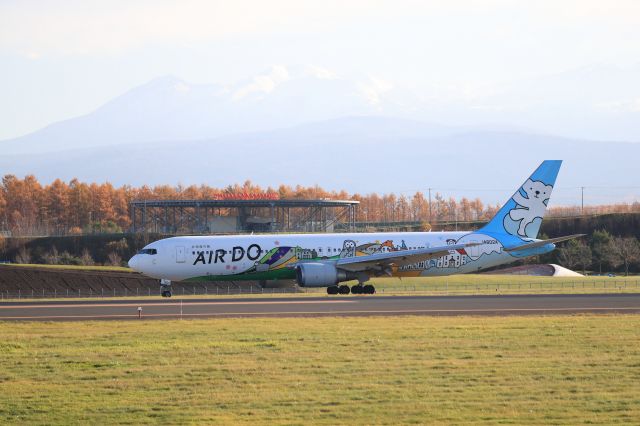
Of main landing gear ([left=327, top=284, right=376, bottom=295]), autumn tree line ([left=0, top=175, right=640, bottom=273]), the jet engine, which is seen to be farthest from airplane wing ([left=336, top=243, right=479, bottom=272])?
autumn tree line ([left=0, top=175, right=640, bottom=273])

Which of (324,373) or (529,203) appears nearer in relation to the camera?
(324,373)

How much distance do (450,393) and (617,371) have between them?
5.03m

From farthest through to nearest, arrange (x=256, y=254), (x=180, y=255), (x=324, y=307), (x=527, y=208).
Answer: (x=527, y=208) < (x=180, y=255) < (x=256, y=254) < (x=324, y=307)

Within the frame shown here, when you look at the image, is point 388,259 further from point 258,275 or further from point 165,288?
point 165,288

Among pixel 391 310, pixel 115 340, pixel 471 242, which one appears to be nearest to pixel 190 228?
pixel 471 242

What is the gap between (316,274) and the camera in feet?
167

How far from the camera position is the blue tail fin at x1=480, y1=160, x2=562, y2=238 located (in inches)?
2253

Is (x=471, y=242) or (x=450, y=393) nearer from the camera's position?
(x=450, y=393)

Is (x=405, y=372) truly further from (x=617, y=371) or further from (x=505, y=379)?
(x=617, y=371)

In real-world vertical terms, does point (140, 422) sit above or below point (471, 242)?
below

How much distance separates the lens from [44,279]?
72.4 metres

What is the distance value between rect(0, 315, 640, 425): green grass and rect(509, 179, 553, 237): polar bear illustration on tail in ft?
77.4

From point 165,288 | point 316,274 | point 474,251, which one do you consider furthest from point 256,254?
point 474,251

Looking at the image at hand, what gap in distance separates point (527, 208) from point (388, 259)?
10442 mm
